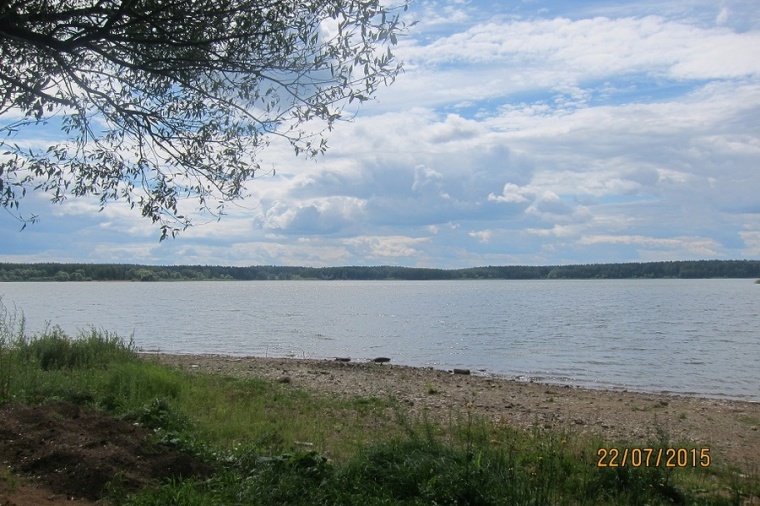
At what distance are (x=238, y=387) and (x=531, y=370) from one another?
1536 cm

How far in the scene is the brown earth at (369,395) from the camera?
641 cm

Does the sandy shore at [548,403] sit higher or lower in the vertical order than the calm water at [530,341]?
higher

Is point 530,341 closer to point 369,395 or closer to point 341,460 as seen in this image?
point 369,395

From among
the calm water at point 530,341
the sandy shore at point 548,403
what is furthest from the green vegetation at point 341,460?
the calm water at point 530,341

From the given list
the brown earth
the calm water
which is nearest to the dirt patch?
the brown earth

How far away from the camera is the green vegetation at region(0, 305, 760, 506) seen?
6.02 metres

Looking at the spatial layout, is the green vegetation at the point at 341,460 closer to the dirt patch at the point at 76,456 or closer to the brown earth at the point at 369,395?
the dirt patch at the point at 76,456

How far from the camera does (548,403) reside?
59.2 ft

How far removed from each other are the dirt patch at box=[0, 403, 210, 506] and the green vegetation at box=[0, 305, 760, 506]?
0.84ft

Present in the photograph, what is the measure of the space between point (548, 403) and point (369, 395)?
514 cm

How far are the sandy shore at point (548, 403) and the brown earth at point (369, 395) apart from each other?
0.03 meters

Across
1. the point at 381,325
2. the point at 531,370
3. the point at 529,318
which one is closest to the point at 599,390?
the point at 531,370

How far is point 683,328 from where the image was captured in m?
45.0

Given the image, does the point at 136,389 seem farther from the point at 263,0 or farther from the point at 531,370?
the point at 531,370
